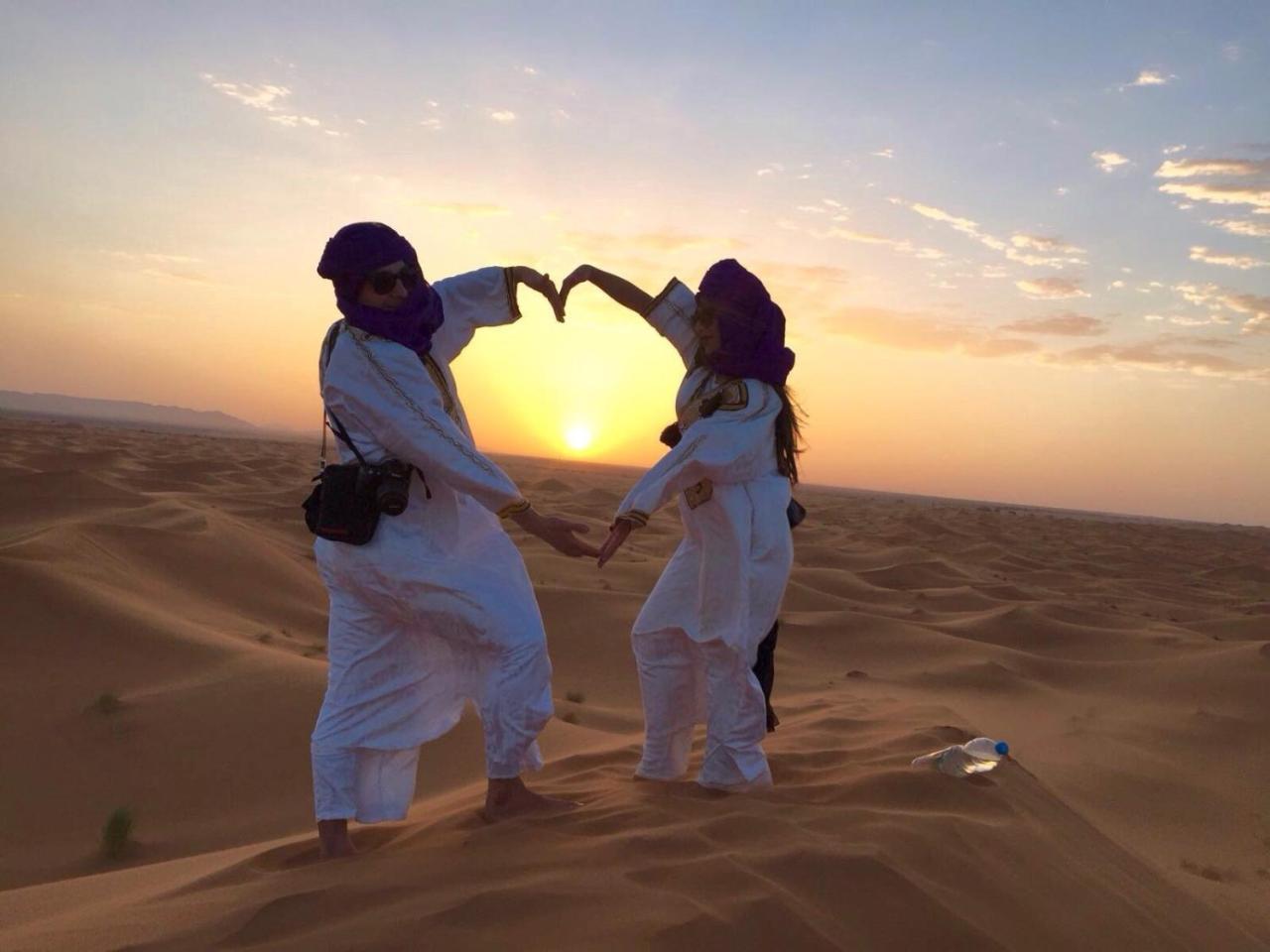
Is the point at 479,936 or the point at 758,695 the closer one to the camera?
the point at 479,936

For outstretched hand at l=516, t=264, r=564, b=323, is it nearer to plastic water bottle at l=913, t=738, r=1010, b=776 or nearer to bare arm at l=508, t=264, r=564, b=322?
bare arm at l=508, t=264, r=564, b=322

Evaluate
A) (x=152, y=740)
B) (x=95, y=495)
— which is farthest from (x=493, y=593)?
(x=95, y=495)

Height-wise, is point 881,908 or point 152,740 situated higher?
point 881,908

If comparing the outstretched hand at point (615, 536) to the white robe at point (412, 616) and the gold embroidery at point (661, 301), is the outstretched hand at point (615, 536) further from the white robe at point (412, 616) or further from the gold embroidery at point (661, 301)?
the gold embroidery at point (661, 301)

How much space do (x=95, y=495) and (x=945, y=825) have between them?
1124 cm

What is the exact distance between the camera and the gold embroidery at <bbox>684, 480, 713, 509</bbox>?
3717 mm

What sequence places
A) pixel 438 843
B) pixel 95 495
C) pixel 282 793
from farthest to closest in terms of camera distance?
pixel 95 495 < pixel 282 793 < pixel 438 843

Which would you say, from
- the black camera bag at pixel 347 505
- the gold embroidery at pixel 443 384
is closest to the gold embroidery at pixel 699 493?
the gold embroidery at pixel 443 384

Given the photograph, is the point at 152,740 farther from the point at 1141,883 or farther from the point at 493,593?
the point at 1141,883

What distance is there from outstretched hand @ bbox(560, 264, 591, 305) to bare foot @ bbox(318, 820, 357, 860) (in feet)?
7.08

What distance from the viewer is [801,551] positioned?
54.0 feet

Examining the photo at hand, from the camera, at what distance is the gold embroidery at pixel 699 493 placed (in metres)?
3.72

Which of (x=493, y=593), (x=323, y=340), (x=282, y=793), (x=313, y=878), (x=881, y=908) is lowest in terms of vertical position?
(x=282, y=793)

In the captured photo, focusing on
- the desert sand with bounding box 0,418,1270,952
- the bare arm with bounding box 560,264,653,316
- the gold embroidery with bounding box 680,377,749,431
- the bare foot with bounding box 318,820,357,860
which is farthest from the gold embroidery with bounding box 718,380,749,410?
the bare foot with bounding box 318,820,357,860
